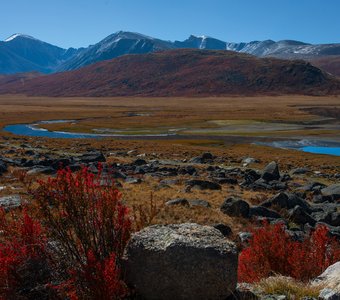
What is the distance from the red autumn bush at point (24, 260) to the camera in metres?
6.37

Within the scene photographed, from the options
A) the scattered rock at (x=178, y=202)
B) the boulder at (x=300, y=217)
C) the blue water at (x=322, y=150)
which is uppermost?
the scattered rock at (x=178, y=202)

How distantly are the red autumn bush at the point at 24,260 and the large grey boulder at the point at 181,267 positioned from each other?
1.38 m

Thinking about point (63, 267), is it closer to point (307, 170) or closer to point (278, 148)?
point (307, 170)

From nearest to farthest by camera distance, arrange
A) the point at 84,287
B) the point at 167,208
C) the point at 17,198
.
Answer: the point at 84,287, the point at 17,198, the point at 167,208

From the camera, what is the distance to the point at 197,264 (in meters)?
6.77

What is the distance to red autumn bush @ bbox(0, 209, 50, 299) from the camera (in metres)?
6.37

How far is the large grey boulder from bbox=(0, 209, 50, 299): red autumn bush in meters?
1.38

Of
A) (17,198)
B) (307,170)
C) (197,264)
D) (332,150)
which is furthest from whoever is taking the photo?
(332,150)

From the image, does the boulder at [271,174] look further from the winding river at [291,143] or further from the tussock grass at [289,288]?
the tussock grass at [289,288]

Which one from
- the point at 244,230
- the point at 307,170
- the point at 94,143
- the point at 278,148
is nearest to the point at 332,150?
the point at 278,148

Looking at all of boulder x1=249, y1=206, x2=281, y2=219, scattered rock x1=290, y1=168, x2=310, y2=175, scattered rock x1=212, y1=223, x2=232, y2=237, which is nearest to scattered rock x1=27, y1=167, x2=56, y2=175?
boulder x1=249, y1=206, x2=281, y2=219

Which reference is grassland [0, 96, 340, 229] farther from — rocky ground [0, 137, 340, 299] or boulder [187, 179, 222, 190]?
boulder [187, 179, 222, 190]

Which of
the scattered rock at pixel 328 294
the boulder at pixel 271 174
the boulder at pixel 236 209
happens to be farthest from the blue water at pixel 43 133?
the scattered rock at pixel 328 294

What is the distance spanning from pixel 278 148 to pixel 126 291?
51.5 meters
